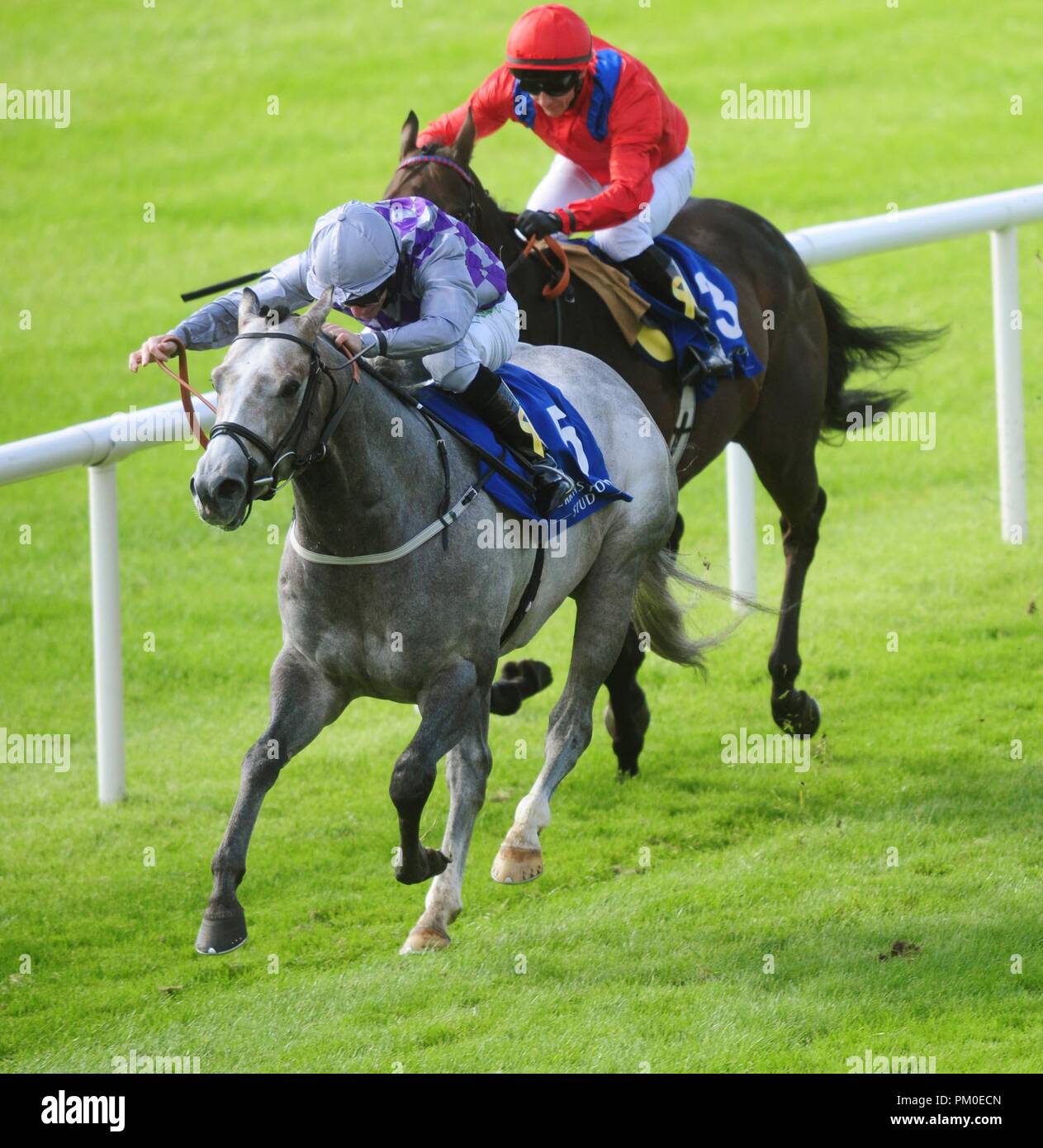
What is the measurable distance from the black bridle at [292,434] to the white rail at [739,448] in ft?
6.15

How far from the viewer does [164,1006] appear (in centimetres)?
495

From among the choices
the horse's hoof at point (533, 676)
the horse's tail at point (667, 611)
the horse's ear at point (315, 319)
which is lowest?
the horse's hoof at point (533, 676)

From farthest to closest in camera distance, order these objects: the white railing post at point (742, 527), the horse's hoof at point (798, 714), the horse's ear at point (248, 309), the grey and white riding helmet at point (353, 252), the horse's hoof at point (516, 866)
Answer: the white railing post at point (742, 527)
the horse's hoof at point (798, 714)
the horse's hoof at point (516, 866)
the grey and white riding helmet at point (353, 252)
the horse's ear at point (248, 309)

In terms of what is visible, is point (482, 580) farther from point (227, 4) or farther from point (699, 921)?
point (227, 4)

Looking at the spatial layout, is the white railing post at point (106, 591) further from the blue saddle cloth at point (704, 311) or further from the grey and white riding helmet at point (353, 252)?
the grey and white riding helmet at point (353, 252)

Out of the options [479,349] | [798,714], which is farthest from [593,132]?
[798,714]

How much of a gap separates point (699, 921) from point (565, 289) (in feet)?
6.73

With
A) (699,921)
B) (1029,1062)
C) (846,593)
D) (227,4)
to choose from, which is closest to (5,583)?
(846,593)

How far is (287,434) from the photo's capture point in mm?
4000

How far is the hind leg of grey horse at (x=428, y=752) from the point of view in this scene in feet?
14.5

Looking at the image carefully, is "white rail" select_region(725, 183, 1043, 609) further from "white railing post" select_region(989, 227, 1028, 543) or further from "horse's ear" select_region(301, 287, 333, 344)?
"horse's ear" select_region(301, 287, 333, 344)

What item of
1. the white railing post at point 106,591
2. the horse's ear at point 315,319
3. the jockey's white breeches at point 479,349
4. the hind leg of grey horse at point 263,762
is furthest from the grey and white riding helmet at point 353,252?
the white railing post at point 106,591

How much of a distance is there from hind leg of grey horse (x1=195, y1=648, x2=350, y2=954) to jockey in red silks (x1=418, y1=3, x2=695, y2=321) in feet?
6.06

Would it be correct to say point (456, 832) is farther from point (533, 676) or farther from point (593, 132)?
point (593, 132)
